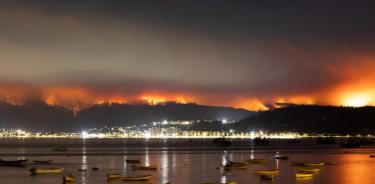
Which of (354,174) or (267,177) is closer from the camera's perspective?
(267,177)

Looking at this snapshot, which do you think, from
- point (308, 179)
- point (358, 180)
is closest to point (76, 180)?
point (308, 179)

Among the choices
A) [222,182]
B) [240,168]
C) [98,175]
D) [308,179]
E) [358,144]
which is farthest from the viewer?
[358,144]

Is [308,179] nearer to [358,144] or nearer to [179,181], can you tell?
[179,181]

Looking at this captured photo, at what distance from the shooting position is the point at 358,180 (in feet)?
145

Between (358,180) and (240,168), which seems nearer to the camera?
(358,180)

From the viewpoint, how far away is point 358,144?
121750 mm

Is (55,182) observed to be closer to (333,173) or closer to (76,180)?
(76,180)

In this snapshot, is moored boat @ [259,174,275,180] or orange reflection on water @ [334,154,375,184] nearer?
orange reflection on water @ [334,154,375,184]

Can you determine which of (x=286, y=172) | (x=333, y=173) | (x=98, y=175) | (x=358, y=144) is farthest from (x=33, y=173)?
(x=358, y=144)

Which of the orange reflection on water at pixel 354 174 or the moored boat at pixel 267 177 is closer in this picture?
the orange reflection on water at pixel 354 174

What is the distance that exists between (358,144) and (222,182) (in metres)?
86.7

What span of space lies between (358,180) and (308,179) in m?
3.82

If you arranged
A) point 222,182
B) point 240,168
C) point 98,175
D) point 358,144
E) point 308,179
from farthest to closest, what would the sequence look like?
point 358,144, point 240,168, point 98,175, point 308,179, point 222,182

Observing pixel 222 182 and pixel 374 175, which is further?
pixel 374 175
